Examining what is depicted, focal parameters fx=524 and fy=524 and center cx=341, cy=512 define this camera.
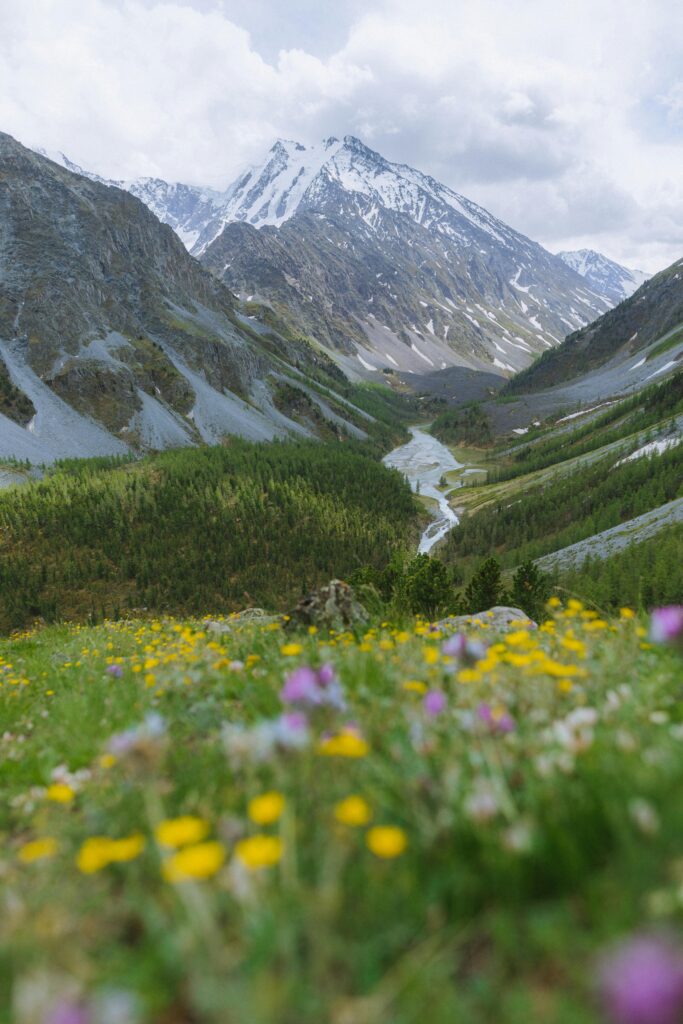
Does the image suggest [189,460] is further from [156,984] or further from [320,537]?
[156,984]

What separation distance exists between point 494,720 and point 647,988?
6.32ft

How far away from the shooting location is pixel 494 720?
282 centimetres

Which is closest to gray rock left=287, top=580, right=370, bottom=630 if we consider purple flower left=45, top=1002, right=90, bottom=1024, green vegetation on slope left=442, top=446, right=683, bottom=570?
purple flower left=45, top=1002, right=90, bottom=1024

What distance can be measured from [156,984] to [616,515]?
220 ft

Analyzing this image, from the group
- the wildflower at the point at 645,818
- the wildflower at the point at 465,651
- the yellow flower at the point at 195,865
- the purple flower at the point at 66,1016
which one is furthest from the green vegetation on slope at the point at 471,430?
the purple flower at the point at 66,1016

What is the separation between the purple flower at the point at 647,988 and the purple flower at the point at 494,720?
1.68m

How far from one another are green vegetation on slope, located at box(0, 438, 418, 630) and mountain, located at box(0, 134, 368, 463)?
2079 cm

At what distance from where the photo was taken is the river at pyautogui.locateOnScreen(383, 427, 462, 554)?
81375 millimetres

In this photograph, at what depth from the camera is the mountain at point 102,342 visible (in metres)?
86.2

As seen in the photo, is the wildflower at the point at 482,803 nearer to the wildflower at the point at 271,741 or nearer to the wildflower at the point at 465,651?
the wildflower at the point at 271,741

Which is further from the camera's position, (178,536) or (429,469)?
(429,469)

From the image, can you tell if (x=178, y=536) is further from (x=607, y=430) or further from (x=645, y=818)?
(x=607, y=430)

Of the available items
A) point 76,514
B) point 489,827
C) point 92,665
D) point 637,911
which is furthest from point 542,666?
point 76,514

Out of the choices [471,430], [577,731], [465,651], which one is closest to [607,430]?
[471,430]
